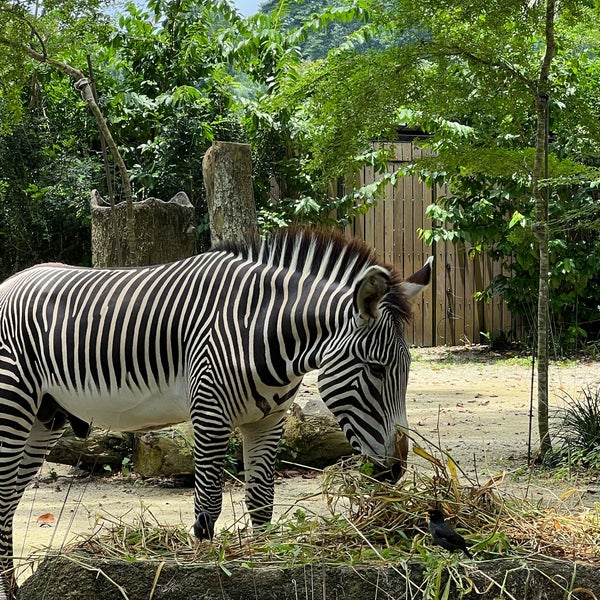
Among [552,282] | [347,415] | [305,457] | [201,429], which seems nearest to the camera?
[347,415]

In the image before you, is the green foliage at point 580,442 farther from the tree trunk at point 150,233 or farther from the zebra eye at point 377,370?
the tree trunk at point 150,233

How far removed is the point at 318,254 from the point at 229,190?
370 cm

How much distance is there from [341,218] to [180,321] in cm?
1098

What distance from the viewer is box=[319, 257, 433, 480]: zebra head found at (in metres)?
3.64

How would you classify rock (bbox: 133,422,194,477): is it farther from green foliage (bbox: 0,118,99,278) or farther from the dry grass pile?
green foliage (bbox: 0,118,99,278)

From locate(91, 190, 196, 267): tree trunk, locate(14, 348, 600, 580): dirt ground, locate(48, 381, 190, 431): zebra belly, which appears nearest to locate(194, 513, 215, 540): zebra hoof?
locate(14, 348, 600, 580): dirt ground

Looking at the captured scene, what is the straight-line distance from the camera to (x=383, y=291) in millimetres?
3766

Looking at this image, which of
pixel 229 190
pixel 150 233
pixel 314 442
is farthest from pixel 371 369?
pixel 150 233

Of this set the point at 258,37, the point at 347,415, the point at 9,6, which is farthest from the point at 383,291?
the point at 258,37

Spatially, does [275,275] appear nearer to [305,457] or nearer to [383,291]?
[383,291]

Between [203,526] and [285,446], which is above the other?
[203,526]

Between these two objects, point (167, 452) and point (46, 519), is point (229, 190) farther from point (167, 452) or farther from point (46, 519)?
point (46, 519)

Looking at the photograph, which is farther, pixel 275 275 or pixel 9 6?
pixel 9 6

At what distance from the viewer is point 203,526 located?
3.96 metres
